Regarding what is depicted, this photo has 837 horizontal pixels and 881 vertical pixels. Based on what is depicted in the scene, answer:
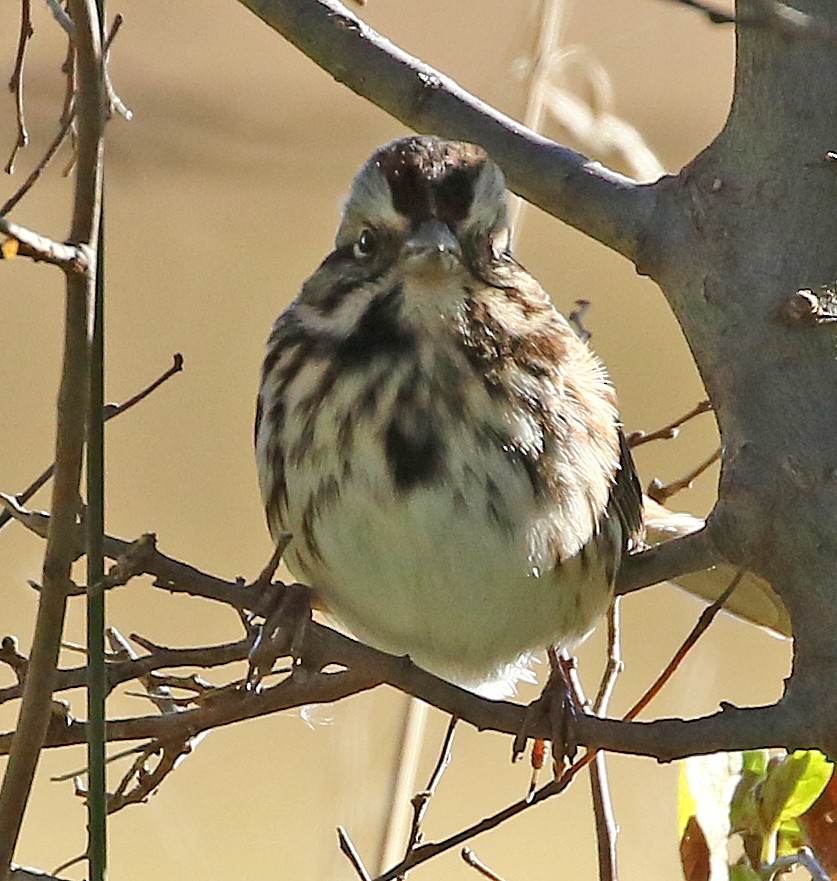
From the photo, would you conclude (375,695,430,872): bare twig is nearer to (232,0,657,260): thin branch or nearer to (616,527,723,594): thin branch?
(616,527,723,594): thin branch

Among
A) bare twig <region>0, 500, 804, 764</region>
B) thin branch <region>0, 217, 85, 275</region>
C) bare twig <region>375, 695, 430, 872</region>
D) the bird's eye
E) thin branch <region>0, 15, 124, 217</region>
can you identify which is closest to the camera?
thin branch <region>0, 217, 85, 275</region>

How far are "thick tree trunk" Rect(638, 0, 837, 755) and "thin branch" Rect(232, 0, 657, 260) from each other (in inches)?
7.0

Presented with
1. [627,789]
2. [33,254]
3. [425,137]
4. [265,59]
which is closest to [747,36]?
[425,137]

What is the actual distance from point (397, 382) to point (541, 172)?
0.93ft

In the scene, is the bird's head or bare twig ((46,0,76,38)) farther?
the bird's head

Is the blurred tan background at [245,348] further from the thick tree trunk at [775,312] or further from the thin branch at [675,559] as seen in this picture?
the thick tree trunk at [775,312]

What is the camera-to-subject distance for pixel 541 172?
1.81 metres

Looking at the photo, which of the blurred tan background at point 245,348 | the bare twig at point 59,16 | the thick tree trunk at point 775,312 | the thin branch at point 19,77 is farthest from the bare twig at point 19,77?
the blurred tan background at point 245,348

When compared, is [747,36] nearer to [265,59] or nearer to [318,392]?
[318,392]

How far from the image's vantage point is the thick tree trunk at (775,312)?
→ 1498 millimetres

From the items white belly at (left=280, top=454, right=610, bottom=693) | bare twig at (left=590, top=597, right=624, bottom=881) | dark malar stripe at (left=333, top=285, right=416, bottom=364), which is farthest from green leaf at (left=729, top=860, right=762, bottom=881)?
dark malar stripe at (left=333, top=285, right=416, bottom=364)

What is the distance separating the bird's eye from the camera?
191 cm

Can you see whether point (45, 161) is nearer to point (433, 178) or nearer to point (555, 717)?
point (433, 178)

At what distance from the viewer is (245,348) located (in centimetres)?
454
